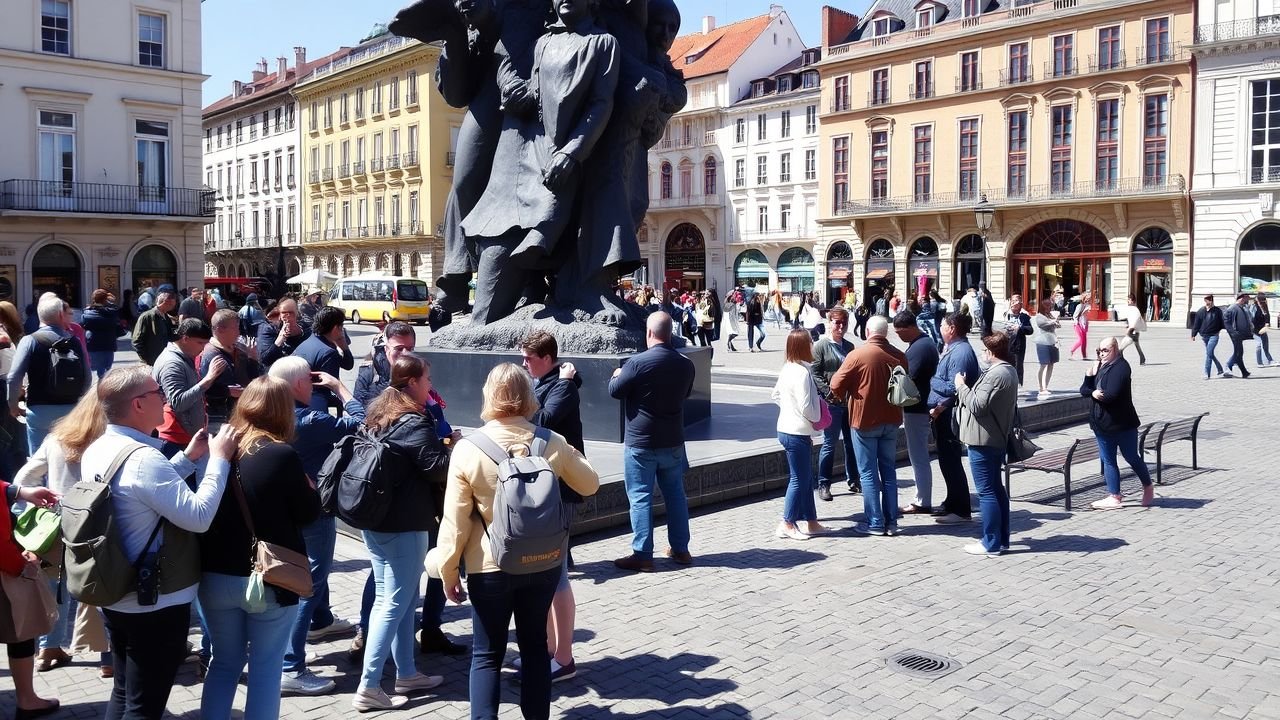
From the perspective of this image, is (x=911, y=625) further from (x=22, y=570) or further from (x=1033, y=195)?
(x=1033, y=195)

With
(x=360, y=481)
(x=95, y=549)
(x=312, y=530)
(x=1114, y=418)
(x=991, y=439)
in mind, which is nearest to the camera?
(x=95, y=549)

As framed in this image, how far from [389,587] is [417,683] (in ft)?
1.52

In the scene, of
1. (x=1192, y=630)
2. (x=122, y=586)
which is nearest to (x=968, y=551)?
(x=1192, y=630)

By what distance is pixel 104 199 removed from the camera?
33438mm

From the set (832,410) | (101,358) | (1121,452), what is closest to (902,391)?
(832,410)

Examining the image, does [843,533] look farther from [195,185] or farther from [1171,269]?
[1171,269]

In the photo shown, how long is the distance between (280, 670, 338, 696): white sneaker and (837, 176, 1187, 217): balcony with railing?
145ft

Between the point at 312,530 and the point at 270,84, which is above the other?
the point at 270,84

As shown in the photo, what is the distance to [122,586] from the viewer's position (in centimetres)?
338

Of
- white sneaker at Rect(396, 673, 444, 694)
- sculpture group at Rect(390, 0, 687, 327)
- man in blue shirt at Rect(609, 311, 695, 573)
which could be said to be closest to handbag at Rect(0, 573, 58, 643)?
white sneaker at Rect(396, 673, 444, 694)

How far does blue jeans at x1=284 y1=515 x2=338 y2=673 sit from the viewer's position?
4.74m

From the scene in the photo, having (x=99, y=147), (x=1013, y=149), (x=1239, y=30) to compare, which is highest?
(x=1239, y=30)

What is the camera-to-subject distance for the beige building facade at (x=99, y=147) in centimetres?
3203

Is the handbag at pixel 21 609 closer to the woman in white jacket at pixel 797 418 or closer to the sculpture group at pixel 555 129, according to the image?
the woman in white jacket at pixel 797 418
